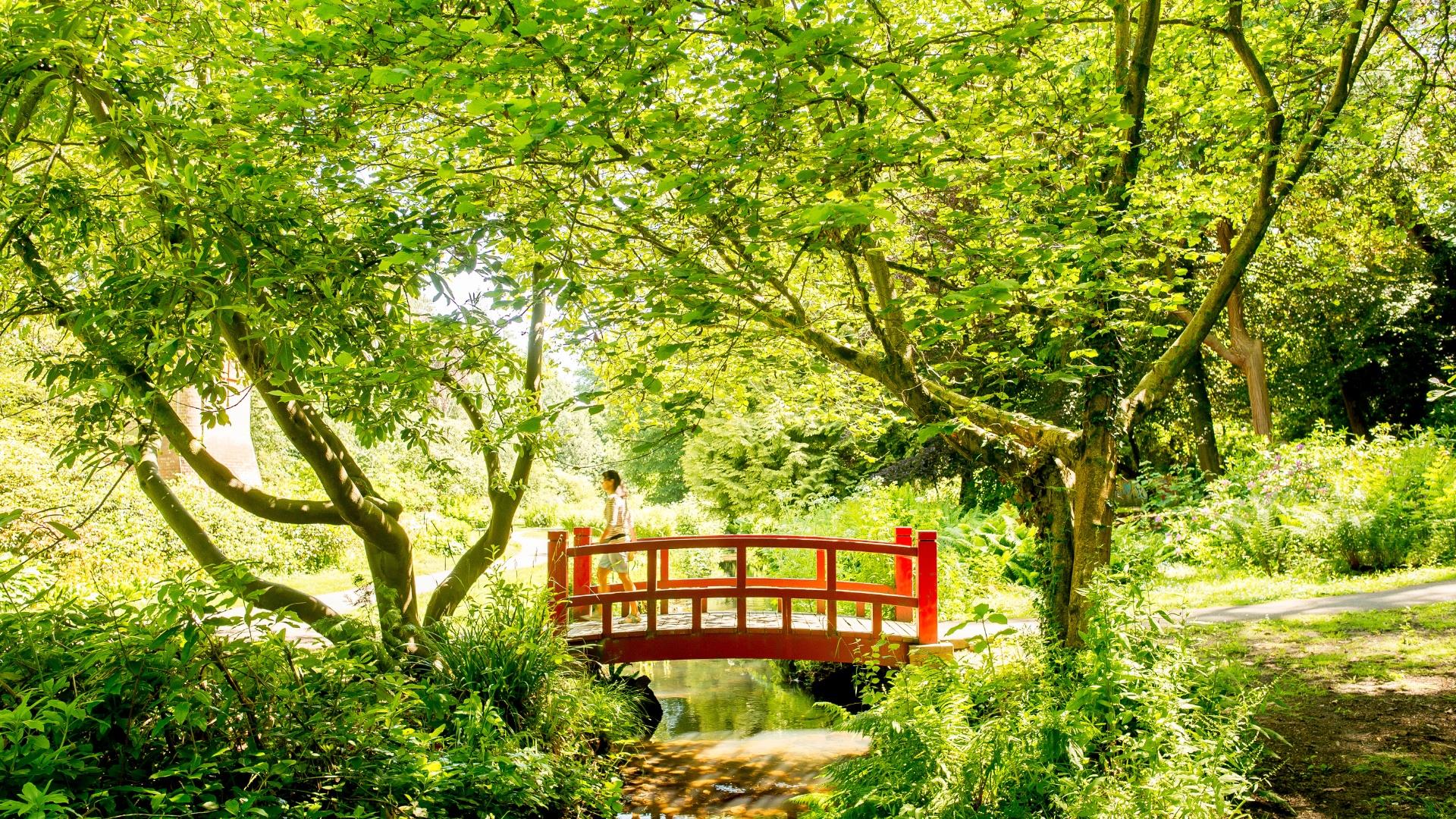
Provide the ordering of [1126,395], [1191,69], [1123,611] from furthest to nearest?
1. [1191,69]
2. [1126,395]
3. [1123,611]

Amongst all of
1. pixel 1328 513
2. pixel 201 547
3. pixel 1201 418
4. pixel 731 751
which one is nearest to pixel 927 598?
pixel 731 751

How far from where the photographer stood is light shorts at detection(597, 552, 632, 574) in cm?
926

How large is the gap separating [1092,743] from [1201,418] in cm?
1322

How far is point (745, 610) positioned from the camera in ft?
28.1

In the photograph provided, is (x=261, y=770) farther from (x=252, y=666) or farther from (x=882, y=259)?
(x=882, y=259)

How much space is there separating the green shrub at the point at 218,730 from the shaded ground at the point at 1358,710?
422 centimetres

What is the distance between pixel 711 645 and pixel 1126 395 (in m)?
4.45

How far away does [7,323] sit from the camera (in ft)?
14.3

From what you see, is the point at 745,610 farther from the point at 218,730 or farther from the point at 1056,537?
the point at 218,730

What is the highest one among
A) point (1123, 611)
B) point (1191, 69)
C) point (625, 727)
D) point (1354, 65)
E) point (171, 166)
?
point (1191, 69)

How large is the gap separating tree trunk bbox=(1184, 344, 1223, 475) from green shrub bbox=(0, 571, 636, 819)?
13891 mm

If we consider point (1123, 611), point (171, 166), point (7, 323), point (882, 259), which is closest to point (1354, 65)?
point (882, 259)

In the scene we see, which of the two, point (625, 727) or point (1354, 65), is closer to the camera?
point (1354, 65)

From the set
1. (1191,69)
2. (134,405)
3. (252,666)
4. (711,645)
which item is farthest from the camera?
(711,645)
